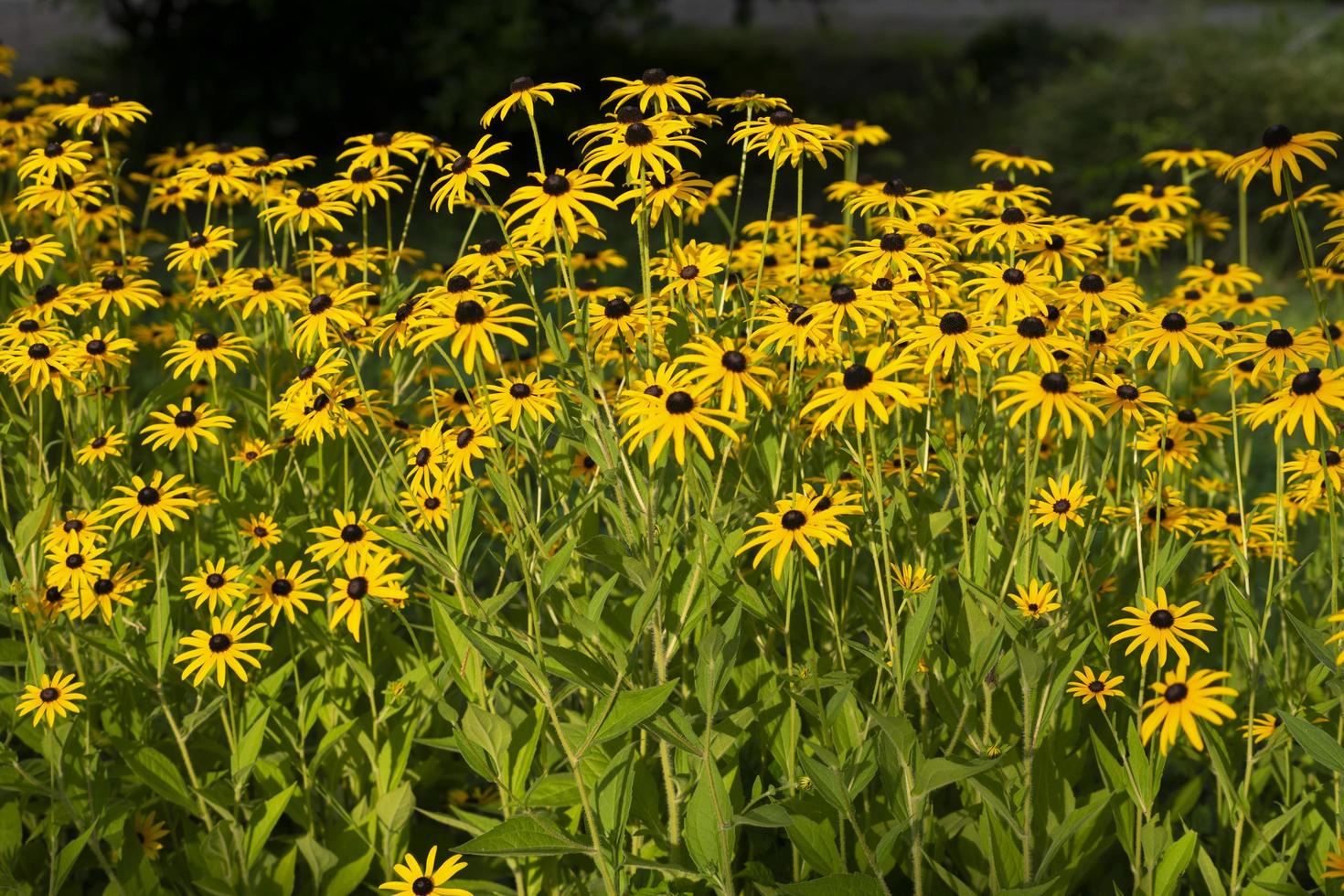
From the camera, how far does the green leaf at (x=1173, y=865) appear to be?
2.74m

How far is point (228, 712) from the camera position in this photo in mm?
3312

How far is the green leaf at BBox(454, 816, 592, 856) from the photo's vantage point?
2.62 m

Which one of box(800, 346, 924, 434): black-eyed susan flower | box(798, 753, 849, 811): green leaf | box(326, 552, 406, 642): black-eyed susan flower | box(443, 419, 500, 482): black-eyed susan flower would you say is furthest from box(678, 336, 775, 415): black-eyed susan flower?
box(326, 552, 406, 642): black-eyed susan flower

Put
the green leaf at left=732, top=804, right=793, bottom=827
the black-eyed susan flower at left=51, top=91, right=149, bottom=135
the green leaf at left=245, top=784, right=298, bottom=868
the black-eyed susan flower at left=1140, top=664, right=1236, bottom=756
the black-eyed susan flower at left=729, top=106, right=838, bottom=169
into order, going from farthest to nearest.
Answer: the black-eyed susan flower at left=51, top=91, right=149, bottom=135 < the green leaf at left=245, top=784, right=298, bottom=868 < the black-eyed susan flower at left=729, top=106, right=838, bottom=169 < the green leaf at left=732, top=804, right=793, bottom=827 < the black-eyed susan flower at left=1140, top=664, right=1236, bottom=756

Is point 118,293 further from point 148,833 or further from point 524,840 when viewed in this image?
point 524,840

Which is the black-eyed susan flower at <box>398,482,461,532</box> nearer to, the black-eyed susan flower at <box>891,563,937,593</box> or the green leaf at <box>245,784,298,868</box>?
the green leaf at <box>245,784,298,868</box>

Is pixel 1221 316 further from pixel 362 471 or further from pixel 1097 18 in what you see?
pixel 1097 18

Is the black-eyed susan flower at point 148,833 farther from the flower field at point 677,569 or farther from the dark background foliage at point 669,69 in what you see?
the dark background foliage at point 669,69

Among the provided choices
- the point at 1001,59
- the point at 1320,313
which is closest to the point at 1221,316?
the point at 1320,313

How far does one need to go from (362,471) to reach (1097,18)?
1796cm

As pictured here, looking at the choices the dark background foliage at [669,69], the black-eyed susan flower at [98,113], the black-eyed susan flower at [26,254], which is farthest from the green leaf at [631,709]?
the dark background foliage at [669,69]

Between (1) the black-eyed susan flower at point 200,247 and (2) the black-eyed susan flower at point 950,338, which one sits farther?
(1) the black-eyed susan flower at point 200,247

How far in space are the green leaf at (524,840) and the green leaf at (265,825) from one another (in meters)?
0.58

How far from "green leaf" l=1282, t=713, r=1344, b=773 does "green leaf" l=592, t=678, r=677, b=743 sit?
1.13 meters
